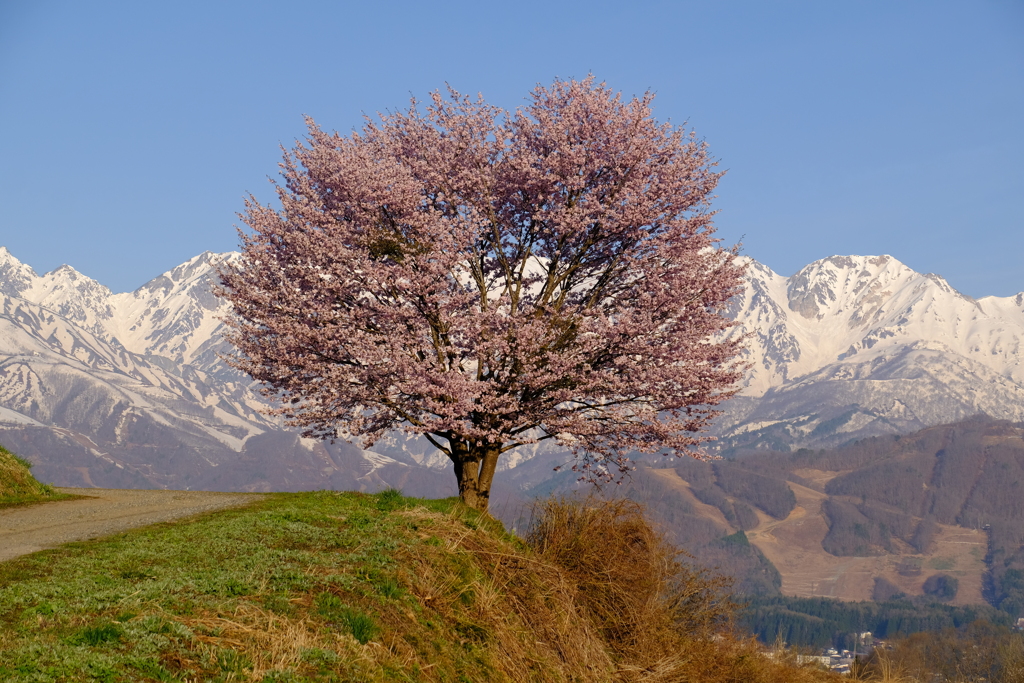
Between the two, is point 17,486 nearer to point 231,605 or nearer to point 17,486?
point 17,486

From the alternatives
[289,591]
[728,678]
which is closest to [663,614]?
[728,678]

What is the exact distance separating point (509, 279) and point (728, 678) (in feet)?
49.3

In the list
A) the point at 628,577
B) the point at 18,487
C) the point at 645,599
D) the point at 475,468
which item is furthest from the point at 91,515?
the point at 645,599

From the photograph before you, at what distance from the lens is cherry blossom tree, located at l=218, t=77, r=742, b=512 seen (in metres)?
27.9

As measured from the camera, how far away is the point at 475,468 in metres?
30.1

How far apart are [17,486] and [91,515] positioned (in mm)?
6453

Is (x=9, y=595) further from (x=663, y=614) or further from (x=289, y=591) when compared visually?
(x=663, y=614)

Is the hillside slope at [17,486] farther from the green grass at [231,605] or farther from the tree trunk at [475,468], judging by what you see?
the tree trunk at [475,468]

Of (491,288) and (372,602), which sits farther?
(491,288)

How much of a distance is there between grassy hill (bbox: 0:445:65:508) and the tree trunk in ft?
42.3

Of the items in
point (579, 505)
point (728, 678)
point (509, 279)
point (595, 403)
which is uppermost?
point (509, 279)

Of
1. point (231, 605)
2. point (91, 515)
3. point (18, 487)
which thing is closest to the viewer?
point (231, 605)

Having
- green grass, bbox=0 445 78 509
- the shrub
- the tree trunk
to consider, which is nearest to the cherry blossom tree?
the tree trunk

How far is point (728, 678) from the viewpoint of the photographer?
24.0 m
